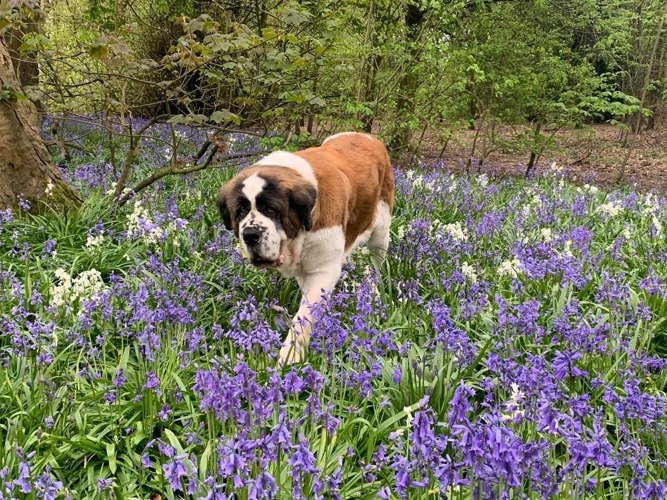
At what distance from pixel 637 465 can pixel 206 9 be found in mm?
9872

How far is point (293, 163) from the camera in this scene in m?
4.55

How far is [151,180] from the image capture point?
23.7 feet

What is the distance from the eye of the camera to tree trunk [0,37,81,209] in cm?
644

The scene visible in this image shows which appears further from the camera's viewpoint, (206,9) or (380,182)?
(206,9)

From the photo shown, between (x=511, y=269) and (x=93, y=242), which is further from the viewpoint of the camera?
(x=93, y=242)

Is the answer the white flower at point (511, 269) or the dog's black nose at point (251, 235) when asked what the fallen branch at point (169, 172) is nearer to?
the dog's black nose at point (251, 235)

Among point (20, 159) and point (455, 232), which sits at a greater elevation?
point (20, 159)

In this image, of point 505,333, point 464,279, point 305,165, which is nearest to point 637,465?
point 505,333

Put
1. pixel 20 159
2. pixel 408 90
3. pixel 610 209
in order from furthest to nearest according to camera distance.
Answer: pixel 408 90 → pixel 610 209 → pixel 20 159

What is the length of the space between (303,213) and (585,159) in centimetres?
1336

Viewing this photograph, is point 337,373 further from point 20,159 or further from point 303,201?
point 20,159

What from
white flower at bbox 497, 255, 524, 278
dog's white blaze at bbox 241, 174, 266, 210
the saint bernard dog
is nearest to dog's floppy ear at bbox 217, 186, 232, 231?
the saint bernard dog

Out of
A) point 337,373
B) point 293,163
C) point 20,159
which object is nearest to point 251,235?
point 293,163

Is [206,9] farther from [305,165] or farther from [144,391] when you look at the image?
[144,391]
